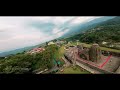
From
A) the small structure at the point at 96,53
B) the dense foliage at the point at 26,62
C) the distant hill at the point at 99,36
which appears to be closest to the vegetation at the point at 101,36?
the distant hill at the point at 99,36

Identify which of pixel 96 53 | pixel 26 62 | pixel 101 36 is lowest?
pixel 96 53

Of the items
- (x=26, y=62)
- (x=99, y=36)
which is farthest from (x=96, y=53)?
(x=26, y=62)

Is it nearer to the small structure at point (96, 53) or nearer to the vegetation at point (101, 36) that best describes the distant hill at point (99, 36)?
the vegetation at point (101, 36)

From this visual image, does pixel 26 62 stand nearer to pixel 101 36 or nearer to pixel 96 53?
pixel 96 53

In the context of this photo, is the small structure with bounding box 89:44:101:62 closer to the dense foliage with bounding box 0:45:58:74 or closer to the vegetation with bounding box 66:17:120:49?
the vegetation with bounding box 66:17:120:49

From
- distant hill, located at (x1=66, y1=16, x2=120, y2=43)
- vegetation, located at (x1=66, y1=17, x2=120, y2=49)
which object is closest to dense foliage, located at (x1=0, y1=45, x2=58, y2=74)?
vegetation, located at (x1=66, y1=17, x2=120, y2=49)

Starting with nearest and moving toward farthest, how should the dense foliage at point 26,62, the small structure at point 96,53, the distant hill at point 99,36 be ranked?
the dense foliage at point 26,62 < the distant hill at point 99,36 < the small structure at point 96,53
